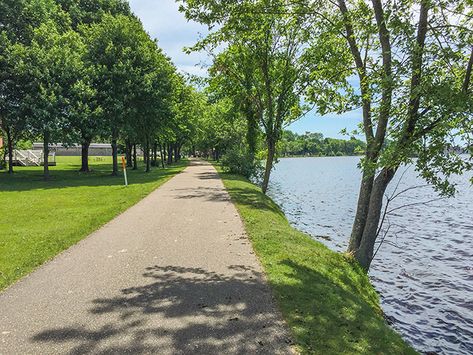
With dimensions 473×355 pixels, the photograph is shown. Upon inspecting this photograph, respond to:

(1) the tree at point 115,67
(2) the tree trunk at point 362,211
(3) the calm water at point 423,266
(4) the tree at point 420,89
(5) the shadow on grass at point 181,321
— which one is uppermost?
(1) the tree at point 115,67

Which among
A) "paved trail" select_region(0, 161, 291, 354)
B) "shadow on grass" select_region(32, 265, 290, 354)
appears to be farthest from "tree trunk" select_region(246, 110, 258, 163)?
"shadow on grass" select_region(32, 265, 290, 354)

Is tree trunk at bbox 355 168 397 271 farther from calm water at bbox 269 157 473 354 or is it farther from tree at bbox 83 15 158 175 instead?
tree at bbox 83 15 158 175

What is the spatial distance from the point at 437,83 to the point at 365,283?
482cm

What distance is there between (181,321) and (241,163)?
1122 inches

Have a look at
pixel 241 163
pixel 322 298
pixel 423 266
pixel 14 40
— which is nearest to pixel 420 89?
pixel 322 298

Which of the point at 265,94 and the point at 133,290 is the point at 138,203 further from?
the point at 265,94

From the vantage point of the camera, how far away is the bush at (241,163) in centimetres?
3325

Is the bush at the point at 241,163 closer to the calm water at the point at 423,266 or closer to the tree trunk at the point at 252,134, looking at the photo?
the tree trunk at the point at 252,134

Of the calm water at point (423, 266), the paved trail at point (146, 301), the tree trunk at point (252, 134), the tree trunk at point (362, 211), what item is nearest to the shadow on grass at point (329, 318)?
the paved trail at point (146, 301)

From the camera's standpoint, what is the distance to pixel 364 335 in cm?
512

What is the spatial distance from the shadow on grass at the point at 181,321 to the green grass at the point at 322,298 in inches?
13.7

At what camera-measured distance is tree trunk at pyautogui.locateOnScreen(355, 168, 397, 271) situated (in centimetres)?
930

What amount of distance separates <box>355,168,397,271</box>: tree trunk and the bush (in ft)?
77.8

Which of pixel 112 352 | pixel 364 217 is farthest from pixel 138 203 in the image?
pixel 112 352
